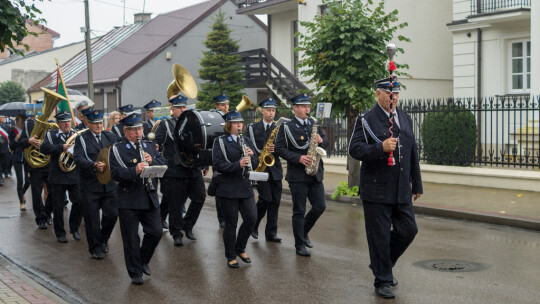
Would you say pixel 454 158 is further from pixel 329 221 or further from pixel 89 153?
pixel 89 153

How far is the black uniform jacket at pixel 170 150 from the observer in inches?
385

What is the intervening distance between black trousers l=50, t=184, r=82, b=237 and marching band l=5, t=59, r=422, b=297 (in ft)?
0.05

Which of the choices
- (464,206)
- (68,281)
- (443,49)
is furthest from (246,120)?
(68,281)

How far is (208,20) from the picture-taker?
130 feet

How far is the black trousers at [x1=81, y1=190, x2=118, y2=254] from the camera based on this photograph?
8.77 m

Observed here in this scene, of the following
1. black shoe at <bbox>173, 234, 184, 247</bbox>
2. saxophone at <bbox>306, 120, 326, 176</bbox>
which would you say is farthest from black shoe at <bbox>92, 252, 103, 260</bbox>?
saxophone at <bbox>306, 120, 326, 176</bbox>

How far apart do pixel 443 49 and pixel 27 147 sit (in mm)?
17655

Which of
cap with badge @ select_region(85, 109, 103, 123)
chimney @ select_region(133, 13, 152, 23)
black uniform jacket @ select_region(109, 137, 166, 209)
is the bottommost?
black uniform jacket @ select_region(109, 137, 166, 209)

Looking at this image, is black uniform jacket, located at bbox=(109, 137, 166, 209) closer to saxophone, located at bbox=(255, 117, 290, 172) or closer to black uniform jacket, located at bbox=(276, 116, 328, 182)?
saxophone, located at bbox=(255, 117, 290, 172)

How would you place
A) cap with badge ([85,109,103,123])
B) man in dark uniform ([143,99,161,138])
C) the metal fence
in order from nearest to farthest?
cap with badge ([85,109,103,123])
man in dark uniform ([143,99,161,138])
the metal fence

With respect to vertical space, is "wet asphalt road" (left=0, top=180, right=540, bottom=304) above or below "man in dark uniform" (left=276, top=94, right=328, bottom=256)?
below

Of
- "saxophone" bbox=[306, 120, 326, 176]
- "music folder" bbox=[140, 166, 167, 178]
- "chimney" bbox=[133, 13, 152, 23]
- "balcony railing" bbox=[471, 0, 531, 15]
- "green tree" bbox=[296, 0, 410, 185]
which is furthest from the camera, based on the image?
"chimney" bbox=[133, 13, 152, 23]

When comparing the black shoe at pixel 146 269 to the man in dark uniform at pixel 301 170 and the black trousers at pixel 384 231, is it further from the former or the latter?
the black trousers at pixel 384 231

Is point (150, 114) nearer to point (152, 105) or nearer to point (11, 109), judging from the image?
point (152, 105)
